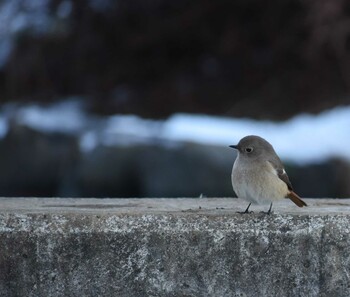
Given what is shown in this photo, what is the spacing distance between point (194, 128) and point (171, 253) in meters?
6.55

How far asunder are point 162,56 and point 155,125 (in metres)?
0.92

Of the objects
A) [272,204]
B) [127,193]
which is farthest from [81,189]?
[272,204]

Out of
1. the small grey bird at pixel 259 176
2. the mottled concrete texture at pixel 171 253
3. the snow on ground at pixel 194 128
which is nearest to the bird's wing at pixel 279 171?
the small grey bird at pixel 259 176

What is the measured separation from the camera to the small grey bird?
4.30 m

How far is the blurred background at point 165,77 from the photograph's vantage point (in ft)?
33.3

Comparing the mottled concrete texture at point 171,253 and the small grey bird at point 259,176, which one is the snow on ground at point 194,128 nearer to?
the small grey bird at point 259,176

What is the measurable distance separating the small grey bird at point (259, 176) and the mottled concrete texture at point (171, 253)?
8.7 inches

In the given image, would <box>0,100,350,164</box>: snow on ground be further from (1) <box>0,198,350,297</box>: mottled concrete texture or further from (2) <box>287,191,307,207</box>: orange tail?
(1) <box>0,198,350,297</box>: mottled concrete texture

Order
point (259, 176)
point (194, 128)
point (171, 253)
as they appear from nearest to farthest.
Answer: point (171, 253), point (259, 176), point (194, 128)

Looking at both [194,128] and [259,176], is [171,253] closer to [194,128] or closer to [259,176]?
[259,176]

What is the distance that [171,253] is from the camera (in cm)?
398

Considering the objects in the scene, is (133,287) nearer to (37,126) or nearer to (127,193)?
(127,193)

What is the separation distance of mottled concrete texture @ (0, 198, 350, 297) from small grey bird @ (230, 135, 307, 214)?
220 mm

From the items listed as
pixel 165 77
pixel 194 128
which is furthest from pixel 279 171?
pixel 165 77
